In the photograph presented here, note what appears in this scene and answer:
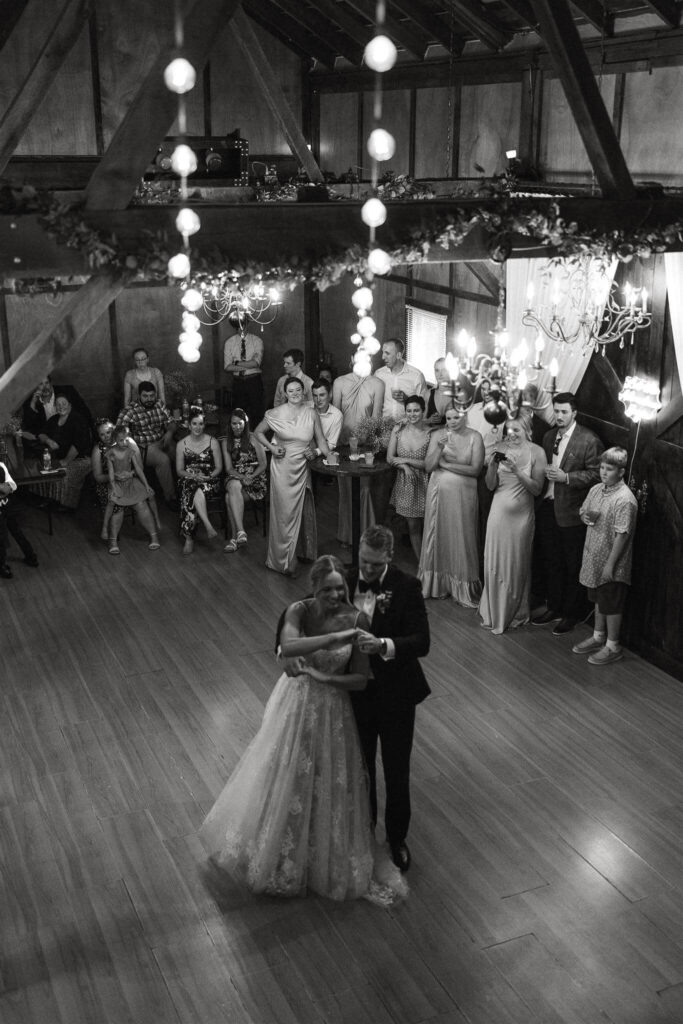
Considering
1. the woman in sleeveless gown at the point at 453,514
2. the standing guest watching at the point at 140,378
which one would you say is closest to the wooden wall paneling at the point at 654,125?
→ the woman in sleeveless gown at the point at 453,514

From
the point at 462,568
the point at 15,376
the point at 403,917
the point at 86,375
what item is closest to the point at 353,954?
the point at 403,917

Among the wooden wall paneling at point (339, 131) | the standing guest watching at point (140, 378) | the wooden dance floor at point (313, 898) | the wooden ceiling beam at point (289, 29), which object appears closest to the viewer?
the wooden dance floor at point (313, 898)

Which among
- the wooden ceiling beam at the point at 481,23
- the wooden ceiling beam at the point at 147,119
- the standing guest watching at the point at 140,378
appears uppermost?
the wooden ceiling beam at the point at 481,23

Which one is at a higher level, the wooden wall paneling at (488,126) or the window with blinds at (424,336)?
the wooden wall paneling at (488,126)

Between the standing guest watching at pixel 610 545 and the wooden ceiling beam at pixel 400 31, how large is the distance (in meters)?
5.24

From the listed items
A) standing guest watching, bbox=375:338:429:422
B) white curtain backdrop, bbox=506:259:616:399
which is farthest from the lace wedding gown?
standing guest watching, bbox=375:338:429:422

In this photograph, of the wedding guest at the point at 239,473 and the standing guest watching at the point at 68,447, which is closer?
the wedding guest at the point at 239,473

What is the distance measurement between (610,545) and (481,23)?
4.96 m

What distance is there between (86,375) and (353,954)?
9.50m

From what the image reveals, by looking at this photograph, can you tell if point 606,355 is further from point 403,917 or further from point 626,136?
point 403,917

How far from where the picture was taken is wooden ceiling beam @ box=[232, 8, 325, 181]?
717 cm

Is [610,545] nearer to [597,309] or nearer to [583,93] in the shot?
[597,309]

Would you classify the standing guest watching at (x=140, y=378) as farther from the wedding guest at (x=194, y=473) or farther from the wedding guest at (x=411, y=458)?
the wedding guest at (x=411, y=458)

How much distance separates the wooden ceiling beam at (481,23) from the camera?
9.07 metres
